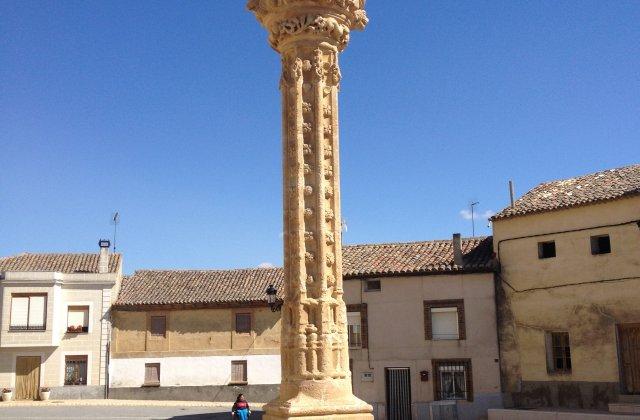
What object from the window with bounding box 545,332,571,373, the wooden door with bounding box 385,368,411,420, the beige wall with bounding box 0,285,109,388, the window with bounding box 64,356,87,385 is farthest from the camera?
the window with bounding box 64,356,87,385

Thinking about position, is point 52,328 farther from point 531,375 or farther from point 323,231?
point 323,231

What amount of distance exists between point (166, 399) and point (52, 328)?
5.41 metres

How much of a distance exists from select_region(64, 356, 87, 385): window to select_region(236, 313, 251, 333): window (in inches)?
252

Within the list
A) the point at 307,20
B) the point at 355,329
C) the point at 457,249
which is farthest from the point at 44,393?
the point at 307,20

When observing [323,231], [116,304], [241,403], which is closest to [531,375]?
[241,403]

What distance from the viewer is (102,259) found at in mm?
30844

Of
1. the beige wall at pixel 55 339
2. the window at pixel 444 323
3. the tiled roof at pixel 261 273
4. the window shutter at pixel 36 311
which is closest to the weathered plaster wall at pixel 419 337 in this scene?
the window at pixel 444 323

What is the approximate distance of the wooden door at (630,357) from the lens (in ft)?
59.2

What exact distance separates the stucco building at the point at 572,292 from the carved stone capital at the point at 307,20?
529 inches

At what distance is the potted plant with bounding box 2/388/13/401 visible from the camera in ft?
92.5

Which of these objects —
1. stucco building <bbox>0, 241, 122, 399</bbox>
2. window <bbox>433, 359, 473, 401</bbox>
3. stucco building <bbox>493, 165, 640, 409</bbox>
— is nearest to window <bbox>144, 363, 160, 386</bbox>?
stucco building <bbox>0, 241, 122, 399</bbox>

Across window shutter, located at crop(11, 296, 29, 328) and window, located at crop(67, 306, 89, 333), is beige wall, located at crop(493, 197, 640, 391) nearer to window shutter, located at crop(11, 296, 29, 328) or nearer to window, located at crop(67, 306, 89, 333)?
window, located at crop(67, 306, 89, 333)

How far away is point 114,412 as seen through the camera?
23.1 meters

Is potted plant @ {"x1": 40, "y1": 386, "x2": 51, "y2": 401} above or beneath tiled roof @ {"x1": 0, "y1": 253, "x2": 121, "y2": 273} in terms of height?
beneath
